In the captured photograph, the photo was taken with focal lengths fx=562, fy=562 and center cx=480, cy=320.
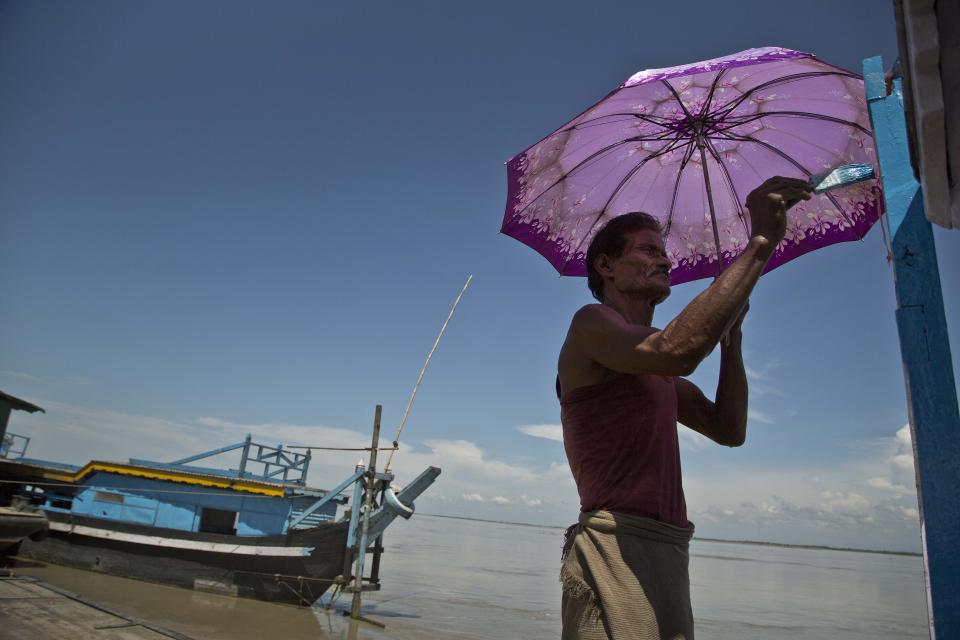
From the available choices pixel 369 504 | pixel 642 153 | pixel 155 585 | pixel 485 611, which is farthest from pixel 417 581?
pixel 642 153

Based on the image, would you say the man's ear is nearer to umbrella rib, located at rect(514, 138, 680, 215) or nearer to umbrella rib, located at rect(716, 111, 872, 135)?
umbrella rib, located at rect(514, 138, 680, 215)

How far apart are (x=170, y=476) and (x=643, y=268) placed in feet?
46.3

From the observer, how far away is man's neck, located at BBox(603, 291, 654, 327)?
1.61m

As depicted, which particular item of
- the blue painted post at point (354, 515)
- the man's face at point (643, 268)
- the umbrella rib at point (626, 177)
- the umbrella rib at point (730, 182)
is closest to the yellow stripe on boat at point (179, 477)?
the blue painted post at point (354, 515)

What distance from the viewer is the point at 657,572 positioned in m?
1.28

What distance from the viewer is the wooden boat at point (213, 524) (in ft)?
38.7

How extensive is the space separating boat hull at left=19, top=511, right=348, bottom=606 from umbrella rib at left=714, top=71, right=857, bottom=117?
1133 cm

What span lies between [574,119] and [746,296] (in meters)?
1.44

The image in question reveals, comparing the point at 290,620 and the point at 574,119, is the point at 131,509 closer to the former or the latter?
the point at 290,620

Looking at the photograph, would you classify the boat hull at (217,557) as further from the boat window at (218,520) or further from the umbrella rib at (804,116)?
the umbrella rib at (804,116)

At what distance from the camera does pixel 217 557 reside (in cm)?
1220

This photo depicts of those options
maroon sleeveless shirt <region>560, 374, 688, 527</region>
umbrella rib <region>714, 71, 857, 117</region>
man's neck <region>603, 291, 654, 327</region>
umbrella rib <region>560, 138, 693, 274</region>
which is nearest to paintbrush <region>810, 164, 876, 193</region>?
man's neck <region>603, 291, 654, 327</region>

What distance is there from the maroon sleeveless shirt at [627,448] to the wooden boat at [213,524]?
10.7 metres

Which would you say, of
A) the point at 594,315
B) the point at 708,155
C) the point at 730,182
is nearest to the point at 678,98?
the point at 708,155
